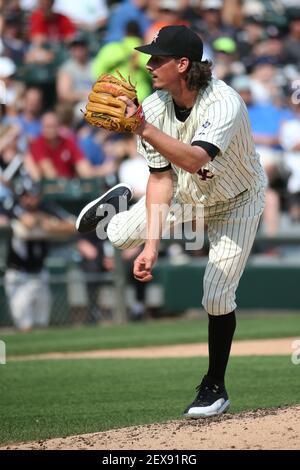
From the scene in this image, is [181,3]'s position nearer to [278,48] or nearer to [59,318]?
[278,48]

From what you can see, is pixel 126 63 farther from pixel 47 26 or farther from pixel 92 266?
pixel 92 266

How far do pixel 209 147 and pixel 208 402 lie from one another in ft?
4.84

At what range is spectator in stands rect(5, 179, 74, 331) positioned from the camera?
36.6 feet

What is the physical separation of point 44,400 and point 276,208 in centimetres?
647

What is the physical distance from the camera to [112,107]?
4.89 metres

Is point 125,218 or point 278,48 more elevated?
point 278,48

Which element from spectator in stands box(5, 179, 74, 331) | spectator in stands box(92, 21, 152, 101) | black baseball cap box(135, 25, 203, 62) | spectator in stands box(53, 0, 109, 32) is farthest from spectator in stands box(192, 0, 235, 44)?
black baseball cap box(135, 25, 203, 62)

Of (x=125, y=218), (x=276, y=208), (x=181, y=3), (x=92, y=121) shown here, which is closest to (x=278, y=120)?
(x=276, y=208)

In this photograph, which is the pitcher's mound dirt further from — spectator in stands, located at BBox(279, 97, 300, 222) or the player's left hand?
spectator in stands, located at BBox(279, 97, 300, 222)

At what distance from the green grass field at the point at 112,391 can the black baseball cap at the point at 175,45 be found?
2074mm

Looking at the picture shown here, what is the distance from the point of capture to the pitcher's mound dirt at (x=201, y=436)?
15.2ft

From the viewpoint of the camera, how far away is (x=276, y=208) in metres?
12.5

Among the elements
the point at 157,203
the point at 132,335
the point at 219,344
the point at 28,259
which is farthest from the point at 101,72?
the point at 219,344
